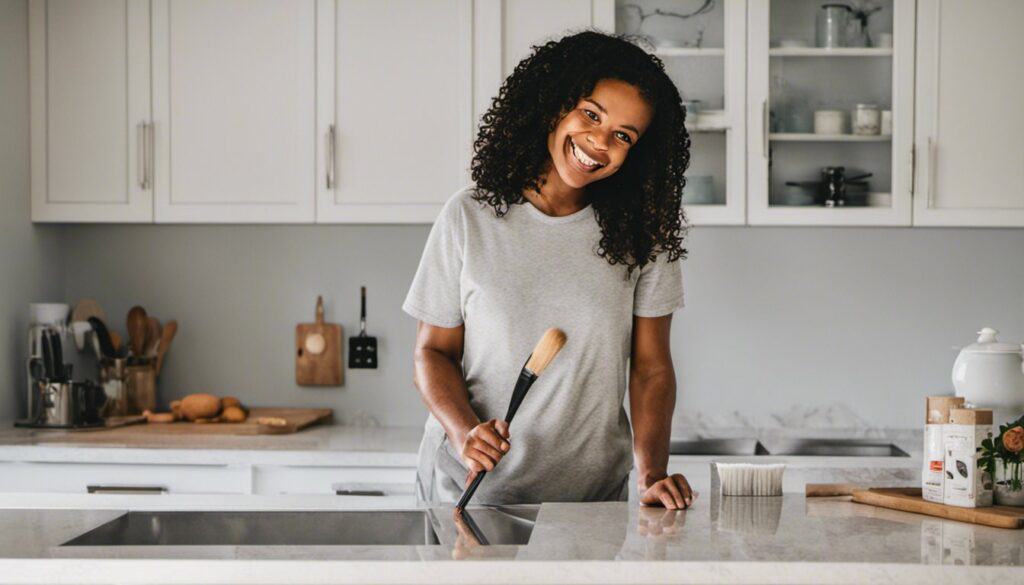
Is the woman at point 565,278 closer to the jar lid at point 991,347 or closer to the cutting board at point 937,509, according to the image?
the cutting board at point 937,509

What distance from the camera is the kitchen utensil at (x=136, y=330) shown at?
3252 mm

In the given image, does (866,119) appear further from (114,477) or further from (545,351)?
(114,477)

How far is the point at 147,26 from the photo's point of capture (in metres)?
3.03

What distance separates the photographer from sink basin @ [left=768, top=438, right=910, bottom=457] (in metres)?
3.08

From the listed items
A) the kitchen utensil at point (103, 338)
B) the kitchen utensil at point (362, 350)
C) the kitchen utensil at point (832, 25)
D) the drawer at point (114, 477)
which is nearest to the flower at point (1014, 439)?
the kitchen utensil at point (832, 25)

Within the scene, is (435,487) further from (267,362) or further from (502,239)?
(267,362)

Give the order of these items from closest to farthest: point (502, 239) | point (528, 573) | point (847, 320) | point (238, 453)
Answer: point (528, 573), point (502, 239), point (238, 453), point (847, 320)

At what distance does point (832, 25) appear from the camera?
9.77ft

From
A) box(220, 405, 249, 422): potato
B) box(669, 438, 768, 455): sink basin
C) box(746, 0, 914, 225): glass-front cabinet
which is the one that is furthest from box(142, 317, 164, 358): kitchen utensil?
box(746, 0, 914, 225): glass-front cabinet

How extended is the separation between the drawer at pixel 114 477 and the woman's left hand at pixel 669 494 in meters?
1.43

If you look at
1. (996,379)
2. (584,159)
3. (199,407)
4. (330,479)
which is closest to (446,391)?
(584,159)

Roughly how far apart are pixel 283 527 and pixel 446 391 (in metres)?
0.36

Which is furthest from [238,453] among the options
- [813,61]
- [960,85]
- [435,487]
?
[960,85]

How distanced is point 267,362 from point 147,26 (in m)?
1.03
